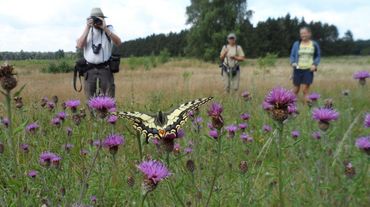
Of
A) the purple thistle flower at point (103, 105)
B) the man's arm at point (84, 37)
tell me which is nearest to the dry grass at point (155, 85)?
the purple thistle flower at point (103, 105)

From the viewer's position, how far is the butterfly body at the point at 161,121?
1.98 metres

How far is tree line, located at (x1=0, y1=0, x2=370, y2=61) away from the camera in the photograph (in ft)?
146

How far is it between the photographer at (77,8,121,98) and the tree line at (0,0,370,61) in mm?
26676

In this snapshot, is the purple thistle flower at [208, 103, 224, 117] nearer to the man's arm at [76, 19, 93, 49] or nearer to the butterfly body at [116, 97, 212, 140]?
the butterfly body at [116, 97, 212, 140]

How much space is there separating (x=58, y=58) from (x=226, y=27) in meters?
42.1

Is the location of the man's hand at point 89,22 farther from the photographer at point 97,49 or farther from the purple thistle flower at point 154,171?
the purple thistle flower at point 154,171

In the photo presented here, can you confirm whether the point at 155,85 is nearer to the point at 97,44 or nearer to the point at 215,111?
the point at 97,44

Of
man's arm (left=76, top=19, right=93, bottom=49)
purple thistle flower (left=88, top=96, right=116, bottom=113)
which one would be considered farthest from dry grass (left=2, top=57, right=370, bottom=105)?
man's arm (left=76, top=19, right=93, bottom=49)

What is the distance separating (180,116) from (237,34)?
41594mm

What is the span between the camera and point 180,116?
2.14m

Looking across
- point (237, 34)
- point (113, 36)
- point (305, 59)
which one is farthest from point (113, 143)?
point (237, 34)

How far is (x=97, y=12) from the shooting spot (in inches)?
206

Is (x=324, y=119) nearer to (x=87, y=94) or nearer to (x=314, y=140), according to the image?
(x=314, y=140)

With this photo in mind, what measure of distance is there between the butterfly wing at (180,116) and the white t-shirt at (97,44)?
10.4 feet
